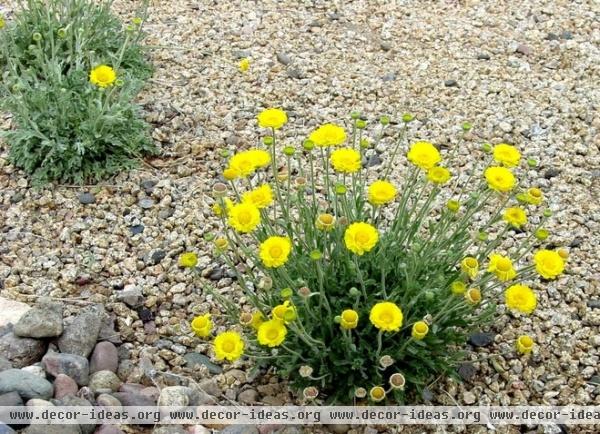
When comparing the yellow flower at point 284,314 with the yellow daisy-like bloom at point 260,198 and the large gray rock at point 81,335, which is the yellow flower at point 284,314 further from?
the large gray rock at point 81,335

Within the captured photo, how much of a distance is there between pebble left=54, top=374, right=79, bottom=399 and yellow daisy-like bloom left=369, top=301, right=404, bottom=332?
3.73 ft

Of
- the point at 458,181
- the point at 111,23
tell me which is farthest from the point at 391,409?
the point at 111,23

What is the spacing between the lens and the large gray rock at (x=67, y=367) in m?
2.73

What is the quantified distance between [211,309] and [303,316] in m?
0.68

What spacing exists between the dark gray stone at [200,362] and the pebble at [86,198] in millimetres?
1129

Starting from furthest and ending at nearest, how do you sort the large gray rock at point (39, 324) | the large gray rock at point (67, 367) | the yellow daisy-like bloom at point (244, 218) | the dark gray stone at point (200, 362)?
the dark gray stone at point (200, 362)
the large gray rock at point (39, 324)
the large gray rock at point (67, 367)
the yellow daisy-like bloom at point (244, 218)

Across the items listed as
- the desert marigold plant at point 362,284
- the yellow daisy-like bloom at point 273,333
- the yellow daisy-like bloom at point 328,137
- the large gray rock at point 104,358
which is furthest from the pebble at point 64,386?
the yellow daisy-like bloom at point 328,137

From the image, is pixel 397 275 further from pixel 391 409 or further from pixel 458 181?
pixel 458 181

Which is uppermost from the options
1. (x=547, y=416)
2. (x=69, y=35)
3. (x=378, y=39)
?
(x=69, y=35)

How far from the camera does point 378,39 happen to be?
4969mm

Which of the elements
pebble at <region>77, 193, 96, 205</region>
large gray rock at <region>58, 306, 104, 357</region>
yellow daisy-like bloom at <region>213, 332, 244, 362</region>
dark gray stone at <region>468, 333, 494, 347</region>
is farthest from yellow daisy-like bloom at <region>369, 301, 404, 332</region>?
pebble at <region>77, 193, 96, 205</region>

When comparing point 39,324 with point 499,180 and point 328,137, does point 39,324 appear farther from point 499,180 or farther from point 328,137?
point 499,180

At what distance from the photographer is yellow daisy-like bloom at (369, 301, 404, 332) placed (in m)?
2.30

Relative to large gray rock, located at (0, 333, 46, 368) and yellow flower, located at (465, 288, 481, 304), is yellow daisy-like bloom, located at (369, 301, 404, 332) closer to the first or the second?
yellow flower, located at (465, 288, 481, 304)
